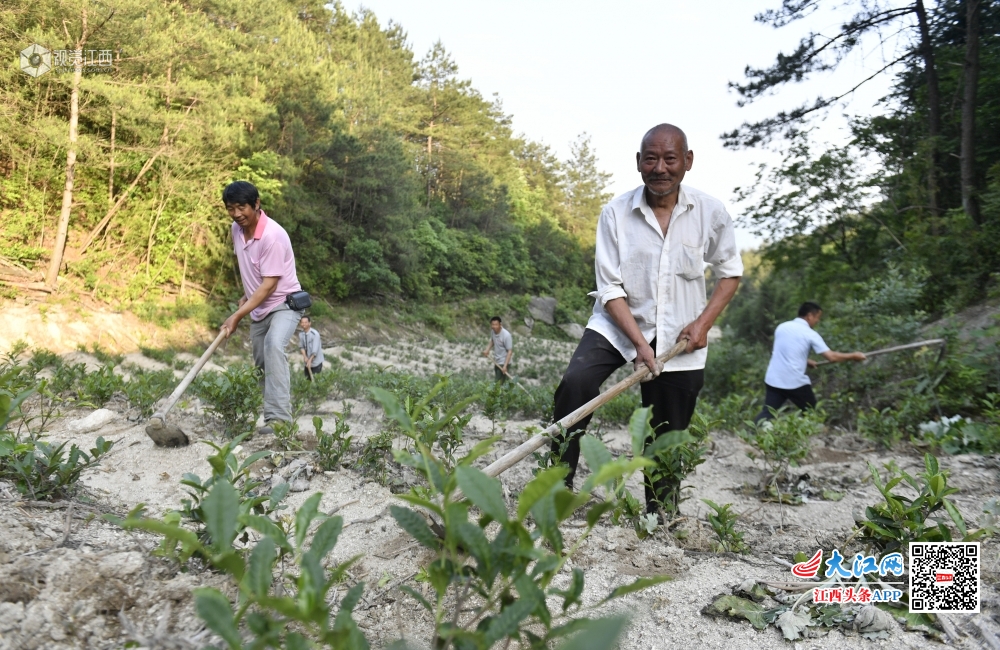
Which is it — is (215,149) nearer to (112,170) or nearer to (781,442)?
(112,170)

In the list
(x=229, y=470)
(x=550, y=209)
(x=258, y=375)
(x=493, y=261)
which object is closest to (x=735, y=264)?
(x=229, y=470)

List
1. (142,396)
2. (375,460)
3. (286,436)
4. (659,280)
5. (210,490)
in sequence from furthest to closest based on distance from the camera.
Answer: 1. (142,396)
2. (286,436)
3. (375,460)
4. (659,280)
5. (210,490)

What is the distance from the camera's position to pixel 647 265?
3043mm

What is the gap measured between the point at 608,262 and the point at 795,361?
13.7ft

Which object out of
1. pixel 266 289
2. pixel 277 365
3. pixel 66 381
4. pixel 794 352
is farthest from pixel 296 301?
pixel 794 352

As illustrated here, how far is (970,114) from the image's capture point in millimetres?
10242

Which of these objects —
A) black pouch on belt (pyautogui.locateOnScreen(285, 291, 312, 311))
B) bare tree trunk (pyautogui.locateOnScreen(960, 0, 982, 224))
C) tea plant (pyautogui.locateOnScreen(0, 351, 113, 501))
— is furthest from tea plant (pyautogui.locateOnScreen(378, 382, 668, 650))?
bare tree trunk (pyautogui.locateOnScreen(960, 0, 982, 224))

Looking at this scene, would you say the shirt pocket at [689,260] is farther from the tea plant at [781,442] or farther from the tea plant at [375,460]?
the tea plant at [375,460]

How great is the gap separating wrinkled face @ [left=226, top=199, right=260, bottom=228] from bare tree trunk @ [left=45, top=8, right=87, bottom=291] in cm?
1110

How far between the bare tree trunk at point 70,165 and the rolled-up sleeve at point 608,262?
1354 cm

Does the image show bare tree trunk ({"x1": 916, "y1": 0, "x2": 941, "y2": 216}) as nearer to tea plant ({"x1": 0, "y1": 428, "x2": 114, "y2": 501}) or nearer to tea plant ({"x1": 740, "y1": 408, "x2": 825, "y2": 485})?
tea plant ({"x1": 740, "y1": 408, "x2": 825, "y2": 485})

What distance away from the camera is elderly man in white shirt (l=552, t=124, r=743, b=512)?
2941mm

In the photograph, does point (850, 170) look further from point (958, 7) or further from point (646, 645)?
point (646, 645)

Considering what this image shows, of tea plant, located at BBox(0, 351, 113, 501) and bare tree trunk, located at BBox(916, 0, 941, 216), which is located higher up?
bare tree trunk, located at BBox(916, 0, 941, 216)
